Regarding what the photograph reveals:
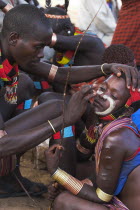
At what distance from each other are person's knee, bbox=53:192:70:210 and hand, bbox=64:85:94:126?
1.74 feet

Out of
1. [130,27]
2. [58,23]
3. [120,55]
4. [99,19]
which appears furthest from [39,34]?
[99,19]

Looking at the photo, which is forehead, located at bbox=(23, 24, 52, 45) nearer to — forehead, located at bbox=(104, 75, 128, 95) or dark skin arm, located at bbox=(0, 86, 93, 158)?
dark skin arm, located at bbox=(0, 86, 93, 158)

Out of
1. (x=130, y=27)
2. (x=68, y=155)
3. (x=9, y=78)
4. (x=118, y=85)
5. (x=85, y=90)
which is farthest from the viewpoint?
(x=130, y=27)

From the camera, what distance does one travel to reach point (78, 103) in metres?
2.26

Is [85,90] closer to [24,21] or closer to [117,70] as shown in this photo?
[117,70]

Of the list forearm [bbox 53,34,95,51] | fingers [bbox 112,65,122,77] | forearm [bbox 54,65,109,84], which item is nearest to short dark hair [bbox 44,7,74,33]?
forearm [bbox 53,34,95,51]

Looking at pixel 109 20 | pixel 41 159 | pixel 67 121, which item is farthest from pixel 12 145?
pixel 109 20

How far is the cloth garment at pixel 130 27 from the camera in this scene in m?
4.11

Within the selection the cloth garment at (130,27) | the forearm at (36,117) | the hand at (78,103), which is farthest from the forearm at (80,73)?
the cloth garment at (130,27)

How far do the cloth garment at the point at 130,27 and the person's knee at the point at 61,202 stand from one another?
79.6 inches

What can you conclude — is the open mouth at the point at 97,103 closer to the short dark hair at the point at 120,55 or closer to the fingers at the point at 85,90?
the fingers at the point at 85,90

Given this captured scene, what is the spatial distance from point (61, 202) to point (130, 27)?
94.3 inches

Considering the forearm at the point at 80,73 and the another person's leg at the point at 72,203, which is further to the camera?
the forearm at the point at 80,73

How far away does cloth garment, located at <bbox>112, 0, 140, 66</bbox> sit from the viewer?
4.11 meters
